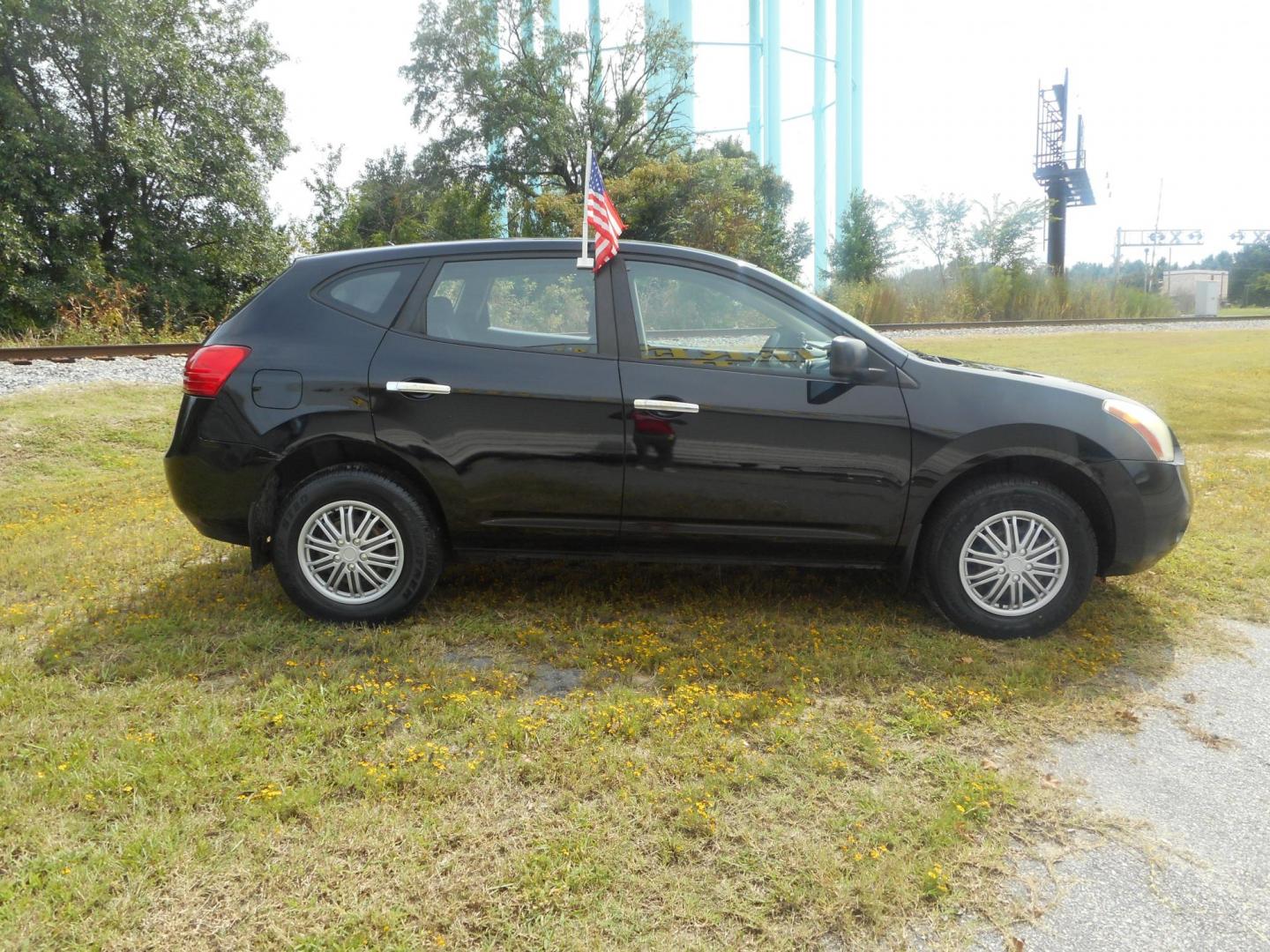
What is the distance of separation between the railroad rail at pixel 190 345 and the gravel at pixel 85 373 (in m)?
0.39

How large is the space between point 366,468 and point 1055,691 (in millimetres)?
3008

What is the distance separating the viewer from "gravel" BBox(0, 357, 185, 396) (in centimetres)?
1009

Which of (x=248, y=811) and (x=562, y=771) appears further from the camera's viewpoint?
(x=562, y=771)

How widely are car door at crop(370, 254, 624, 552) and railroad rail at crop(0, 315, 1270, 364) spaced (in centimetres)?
44

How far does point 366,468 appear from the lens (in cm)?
417

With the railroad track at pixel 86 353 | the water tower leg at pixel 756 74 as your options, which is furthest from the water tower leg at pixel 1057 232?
the railroad track at pixel 86 353

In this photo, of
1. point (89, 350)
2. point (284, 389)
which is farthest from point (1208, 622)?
point (89, 350)

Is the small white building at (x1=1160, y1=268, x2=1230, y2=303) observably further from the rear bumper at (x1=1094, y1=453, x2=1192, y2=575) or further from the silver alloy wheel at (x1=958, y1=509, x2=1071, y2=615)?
the silver alloy wheel at (x1=958, y1=509, x2=1071, y2=615)

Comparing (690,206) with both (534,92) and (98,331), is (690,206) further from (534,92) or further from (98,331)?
(98,331)

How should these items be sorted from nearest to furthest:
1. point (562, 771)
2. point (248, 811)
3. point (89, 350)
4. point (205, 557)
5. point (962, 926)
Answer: point (962, 926) → point (248, 811) → point (562, 771) → point (205, 557) → point (89, 350)

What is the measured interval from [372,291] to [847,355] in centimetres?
212

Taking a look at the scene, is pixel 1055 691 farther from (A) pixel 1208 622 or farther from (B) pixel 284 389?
(B) pixel 284 389

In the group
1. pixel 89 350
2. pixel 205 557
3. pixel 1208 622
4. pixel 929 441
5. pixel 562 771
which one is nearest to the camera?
pixel 562 771

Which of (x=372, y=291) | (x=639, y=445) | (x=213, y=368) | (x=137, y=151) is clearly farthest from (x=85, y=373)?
(x=137, y=151)
